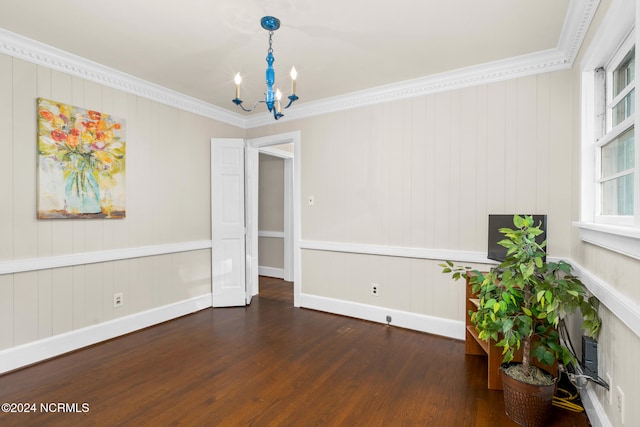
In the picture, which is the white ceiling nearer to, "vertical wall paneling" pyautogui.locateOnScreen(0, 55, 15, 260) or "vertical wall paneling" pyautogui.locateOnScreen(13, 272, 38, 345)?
"vertical wall paneling" pyautogui.locateOnScreen(0, 55, 15, 260)

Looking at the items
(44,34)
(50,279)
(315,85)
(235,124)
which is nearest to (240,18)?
(315,85)

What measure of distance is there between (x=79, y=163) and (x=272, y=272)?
371cm

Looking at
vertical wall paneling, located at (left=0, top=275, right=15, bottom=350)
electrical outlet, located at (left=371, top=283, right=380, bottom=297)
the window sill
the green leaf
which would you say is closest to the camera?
the window sill

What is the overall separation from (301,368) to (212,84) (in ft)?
9.62

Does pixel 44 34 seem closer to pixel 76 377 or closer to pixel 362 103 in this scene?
pixel 76 377

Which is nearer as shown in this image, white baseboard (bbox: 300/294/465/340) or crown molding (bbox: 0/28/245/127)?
crown molding (bbox: 0/28/245/127)

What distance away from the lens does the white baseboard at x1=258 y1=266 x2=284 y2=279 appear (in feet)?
19.4

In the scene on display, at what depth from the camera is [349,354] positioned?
2.81 meters

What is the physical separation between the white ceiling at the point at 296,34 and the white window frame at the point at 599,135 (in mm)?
424

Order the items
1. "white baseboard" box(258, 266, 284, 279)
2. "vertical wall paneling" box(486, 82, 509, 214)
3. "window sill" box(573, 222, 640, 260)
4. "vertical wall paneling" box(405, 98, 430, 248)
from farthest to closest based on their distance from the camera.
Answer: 1. "white baseboard" box(258, 266, 284, 279)
2. "vertical wall paneling" box(405, 98, 430, 248)
3. "vertical wall paneling" box(486, 82, 509, 214)
4. "window sill" box(573, 222, 640, 260)

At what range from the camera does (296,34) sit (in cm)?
244

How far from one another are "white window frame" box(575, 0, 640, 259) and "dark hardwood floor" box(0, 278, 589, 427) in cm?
118

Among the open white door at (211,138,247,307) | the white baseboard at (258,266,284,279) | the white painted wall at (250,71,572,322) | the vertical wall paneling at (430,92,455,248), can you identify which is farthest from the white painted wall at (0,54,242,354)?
the vertical wall paneling at (430,92,455,248)

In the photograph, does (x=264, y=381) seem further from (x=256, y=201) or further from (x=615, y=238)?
(x=256, y=201)
